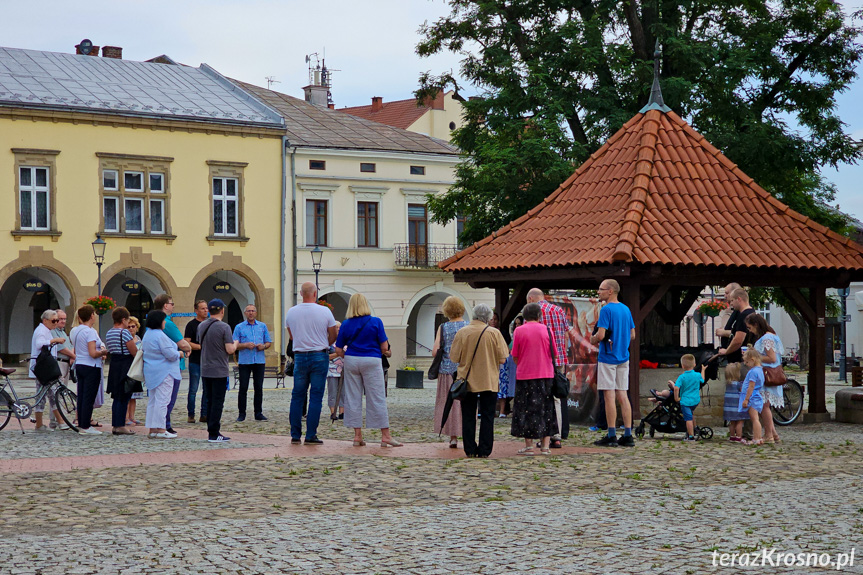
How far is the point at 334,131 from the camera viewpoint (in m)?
47.4

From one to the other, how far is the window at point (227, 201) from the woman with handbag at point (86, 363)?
27339 millimetres

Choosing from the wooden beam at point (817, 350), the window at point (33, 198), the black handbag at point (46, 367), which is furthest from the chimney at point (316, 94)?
the black handbag at point (46, 367)

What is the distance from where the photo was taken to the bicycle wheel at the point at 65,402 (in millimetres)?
16094

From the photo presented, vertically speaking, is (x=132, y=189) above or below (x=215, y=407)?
above

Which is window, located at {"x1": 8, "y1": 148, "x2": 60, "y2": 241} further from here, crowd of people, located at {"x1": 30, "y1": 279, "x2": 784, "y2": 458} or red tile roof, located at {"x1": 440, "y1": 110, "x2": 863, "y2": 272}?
crowd of people, located at {"x1": 30, "y1": 279, "x2": 784, "y2": 458}

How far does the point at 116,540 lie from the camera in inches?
306

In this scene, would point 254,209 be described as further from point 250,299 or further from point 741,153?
point 741,153

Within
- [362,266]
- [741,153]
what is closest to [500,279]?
[741,153]

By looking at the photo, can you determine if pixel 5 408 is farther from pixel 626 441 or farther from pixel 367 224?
pixel 367 224

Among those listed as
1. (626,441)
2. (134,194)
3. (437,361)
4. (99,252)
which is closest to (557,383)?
(626,441)

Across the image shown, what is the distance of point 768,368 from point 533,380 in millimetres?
3747

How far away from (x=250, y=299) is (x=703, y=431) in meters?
31.3

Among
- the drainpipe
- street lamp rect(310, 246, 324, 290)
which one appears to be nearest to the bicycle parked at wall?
street lamp rect(310, 246, 324, 290)

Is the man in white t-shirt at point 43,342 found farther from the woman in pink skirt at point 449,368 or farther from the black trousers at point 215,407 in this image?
the woman in pink skirt at point 449,368
